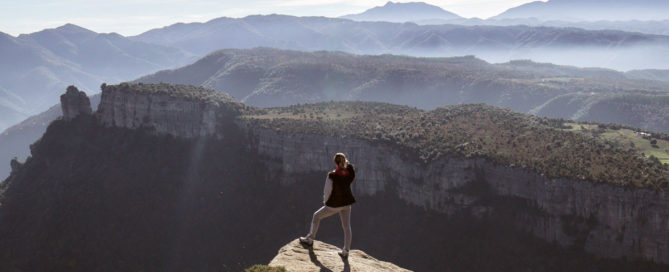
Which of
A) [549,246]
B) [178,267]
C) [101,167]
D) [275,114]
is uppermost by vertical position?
[275,114]

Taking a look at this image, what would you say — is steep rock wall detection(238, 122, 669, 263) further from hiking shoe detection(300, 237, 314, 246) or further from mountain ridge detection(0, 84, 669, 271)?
hiking shoe detection(300, 237, 314, 246)

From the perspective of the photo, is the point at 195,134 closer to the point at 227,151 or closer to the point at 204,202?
the point at 227,151

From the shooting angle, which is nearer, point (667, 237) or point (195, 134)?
point (667, 237)

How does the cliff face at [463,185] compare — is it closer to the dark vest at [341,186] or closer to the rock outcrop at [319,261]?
the rock outcrop at [319,261]

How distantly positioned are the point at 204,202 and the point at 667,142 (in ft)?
219

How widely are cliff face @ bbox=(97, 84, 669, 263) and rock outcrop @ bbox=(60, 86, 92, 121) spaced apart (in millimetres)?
5839

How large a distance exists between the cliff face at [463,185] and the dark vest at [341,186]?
40.9 metres

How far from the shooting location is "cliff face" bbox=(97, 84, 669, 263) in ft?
180

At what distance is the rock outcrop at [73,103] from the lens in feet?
320

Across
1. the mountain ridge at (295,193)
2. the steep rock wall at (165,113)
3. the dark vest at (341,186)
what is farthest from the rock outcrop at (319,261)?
the steep rock wall at (165,113)

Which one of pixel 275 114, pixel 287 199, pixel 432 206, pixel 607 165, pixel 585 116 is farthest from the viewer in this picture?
pixel 585 116

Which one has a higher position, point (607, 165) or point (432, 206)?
point (607, 165)

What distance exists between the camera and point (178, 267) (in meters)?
74.2

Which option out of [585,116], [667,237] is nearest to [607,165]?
[667,237]
